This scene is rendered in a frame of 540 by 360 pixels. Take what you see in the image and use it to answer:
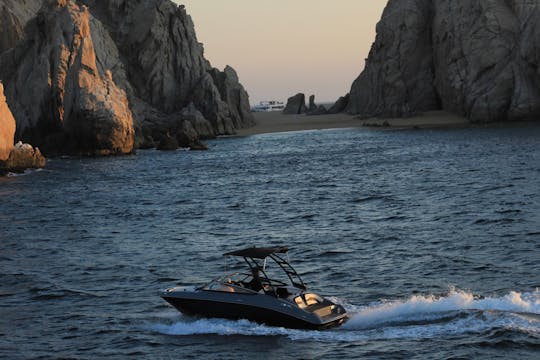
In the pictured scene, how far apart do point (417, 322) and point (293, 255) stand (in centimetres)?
1031

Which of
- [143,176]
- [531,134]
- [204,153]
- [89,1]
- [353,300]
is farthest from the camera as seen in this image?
[89,1]

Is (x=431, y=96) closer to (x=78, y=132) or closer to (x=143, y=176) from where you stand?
(x=78, y=132)

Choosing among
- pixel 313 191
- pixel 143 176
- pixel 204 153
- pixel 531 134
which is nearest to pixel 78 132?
pixel 204 153

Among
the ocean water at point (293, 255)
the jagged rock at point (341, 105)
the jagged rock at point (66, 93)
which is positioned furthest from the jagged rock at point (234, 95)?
the ocean water at point (293, 255)

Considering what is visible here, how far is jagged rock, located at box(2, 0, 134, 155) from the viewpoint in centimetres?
9094

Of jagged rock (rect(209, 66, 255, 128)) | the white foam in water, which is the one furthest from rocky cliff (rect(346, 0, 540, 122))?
the white foam in water

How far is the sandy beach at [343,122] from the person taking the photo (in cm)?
12781

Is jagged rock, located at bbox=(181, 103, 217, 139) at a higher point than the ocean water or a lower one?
higher

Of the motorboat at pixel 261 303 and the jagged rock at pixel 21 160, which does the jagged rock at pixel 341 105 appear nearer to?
the jagged rock at pixel 21 160

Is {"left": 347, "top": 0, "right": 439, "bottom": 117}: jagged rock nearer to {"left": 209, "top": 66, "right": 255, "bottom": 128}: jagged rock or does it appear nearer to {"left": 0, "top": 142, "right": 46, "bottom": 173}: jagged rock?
{"left": 209, "top": 66, "right": 255, "bottom": 128}: jagged rock

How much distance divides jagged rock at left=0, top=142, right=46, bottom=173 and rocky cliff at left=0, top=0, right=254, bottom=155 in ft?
45.4

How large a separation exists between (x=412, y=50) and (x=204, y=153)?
2109 inches

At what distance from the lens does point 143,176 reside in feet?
234

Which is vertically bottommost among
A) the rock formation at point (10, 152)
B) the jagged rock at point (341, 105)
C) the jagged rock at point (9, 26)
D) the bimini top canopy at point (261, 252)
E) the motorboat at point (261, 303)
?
the motorboat at point (261, 303)
